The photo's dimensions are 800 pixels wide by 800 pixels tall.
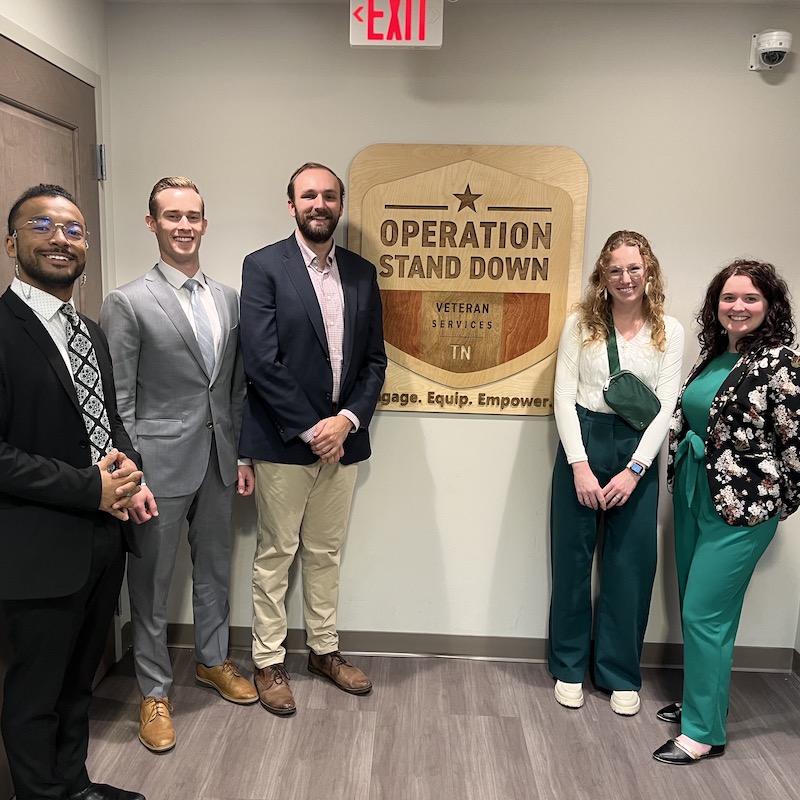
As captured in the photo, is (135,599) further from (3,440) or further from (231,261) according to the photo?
(231,261)

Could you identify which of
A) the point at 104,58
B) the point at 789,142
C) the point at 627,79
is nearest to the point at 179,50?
the point at 104,58

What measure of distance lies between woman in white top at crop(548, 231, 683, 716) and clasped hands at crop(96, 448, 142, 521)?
55.2 inches

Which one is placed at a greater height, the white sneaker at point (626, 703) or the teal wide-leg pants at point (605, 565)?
the teal wide-leg pants at point (605, 565)

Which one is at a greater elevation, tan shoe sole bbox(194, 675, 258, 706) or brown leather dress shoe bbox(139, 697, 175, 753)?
brown leather dress shoe bbox(139, 697, 175, 753)

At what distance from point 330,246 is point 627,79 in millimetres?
1208

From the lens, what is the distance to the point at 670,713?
254 cm

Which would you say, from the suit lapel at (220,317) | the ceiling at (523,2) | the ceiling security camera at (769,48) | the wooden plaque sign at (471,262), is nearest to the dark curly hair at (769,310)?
the wooden plaque sign at (471,262)

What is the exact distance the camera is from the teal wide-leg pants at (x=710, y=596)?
2234mm

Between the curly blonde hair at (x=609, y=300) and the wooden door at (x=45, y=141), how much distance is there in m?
1.72

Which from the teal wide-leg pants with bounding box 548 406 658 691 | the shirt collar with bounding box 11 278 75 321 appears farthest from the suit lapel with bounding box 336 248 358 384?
the shirt collar with bounding box 11 278 75 321

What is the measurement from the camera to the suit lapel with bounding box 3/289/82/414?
1.71m

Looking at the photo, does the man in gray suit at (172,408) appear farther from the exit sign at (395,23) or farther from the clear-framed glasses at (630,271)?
the clear-framed glasses at (630,271)

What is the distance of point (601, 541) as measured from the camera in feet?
9.12

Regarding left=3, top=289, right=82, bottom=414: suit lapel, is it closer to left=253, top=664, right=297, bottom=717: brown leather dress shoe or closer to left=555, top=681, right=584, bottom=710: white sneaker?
left=253, top=664, right=297, bottom=717: brown leather dress shoe
